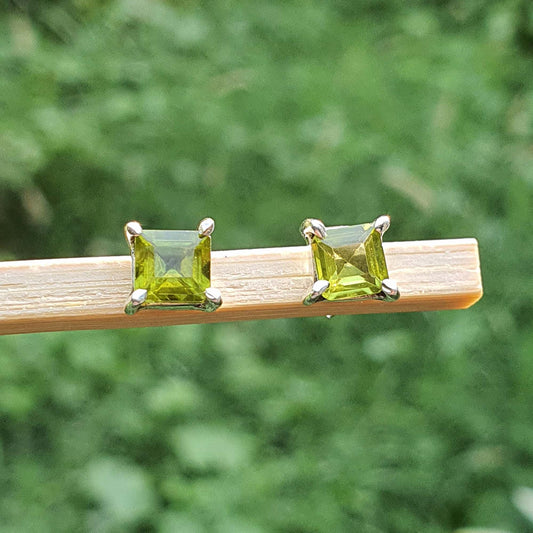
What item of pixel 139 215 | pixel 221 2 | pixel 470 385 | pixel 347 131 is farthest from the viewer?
pixel 221 2

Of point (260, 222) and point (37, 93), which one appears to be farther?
point (260, 222)

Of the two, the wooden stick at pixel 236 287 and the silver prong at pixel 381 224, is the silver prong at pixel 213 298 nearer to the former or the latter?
the wooden stick at pixel 236 287

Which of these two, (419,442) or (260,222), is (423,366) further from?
(260,222)

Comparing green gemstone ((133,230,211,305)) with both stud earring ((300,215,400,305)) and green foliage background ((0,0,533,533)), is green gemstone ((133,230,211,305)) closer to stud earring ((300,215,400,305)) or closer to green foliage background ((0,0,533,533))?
stud earring ((300,215,400,305))

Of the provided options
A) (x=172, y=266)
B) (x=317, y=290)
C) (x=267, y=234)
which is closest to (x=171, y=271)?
(x=172, y=266)

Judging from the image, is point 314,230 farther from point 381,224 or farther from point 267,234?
point 267,234

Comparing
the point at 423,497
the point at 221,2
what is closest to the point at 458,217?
the point at 423,497
